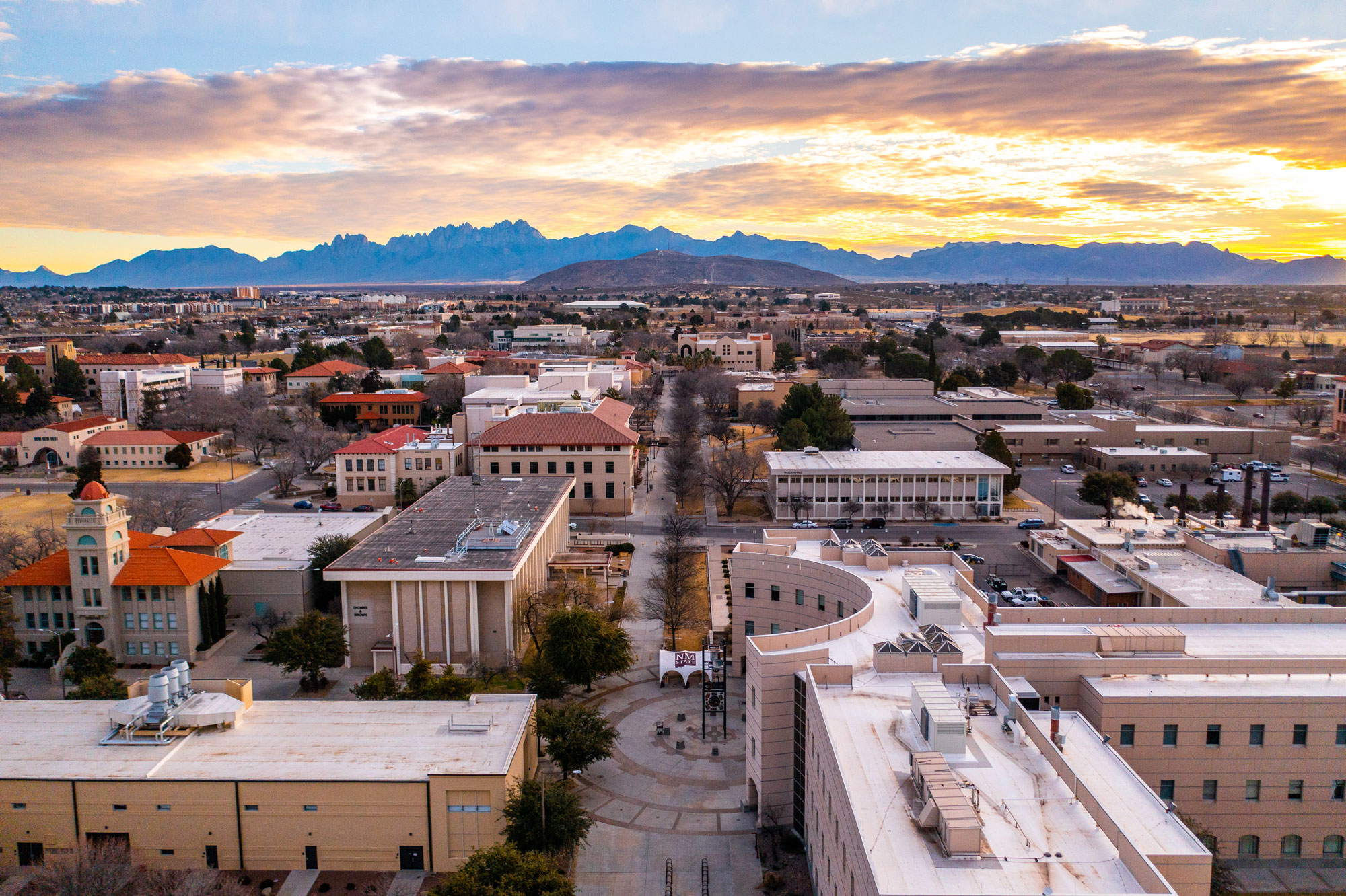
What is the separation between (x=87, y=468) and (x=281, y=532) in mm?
31372

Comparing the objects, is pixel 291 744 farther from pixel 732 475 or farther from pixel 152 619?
pixel 732 475

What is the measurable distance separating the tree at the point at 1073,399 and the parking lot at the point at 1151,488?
66.2 ft

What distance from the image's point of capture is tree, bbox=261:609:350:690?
35688mm

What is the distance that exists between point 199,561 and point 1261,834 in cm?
4203

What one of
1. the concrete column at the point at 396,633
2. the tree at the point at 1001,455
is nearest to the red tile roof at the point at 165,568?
the concrete column at the point at 396,633

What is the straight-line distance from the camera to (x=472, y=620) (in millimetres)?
38406

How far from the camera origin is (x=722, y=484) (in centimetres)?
6675

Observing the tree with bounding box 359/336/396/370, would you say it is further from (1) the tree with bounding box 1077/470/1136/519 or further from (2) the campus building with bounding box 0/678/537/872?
(2) the campus building with bounding box 0/678/537/872

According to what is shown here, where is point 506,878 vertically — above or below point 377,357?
below

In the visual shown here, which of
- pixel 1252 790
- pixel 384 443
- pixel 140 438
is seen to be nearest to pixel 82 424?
pixel 140 438

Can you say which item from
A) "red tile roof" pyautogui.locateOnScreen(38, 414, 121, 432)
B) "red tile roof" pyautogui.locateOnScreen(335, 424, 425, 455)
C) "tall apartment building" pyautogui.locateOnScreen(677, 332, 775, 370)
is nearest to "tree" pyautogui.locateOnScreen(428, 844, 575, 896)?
"red tile roof" pyautogui.locateOnScreen(335, 424, 425, 455)

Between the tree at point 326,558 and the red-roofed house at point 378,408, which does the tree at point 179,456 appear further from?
the tree at point 326,558

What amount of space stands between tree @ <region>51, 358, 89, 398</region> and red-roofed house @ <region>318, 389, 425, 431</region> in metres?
37.7

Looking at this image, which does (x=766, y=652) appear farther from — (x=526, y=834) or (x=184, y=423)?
(x=184, y=423)
